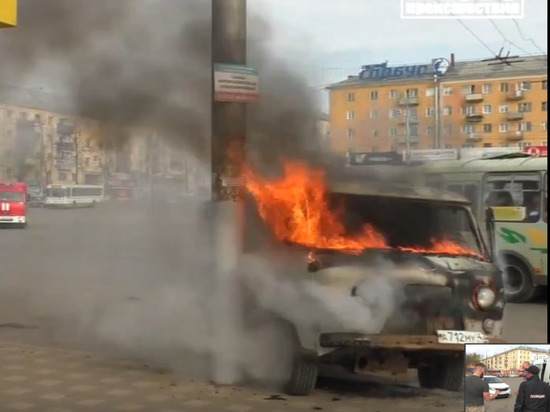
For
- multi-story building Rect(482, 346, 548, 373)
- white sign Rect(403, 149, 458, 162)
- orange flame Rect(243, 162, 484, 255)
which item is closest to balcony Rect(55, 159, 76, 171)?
orange flame Rect(243, 162, 484, 255)

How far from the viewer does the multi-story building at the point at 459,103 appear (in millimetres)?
4562

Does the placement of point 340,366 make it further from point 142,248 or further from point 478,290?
point 142,248

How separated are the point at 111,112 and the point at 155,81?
0.39m

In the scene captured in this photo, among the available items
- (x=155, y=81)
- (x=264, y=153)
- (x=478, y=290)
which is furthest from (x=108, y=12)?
(x=478, y=290)

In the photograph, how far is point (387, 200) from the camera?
15.1 ft

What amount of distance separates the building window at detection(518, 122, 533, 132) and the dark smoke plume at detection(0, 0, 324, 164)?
1409 mm

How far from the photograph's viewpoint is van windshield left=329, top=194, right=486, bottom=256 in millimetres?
4594

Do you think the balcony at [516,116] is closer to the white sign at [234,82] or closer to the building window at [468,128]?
the building window at [468,128]

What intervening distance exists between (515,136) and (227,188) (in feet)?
6.57

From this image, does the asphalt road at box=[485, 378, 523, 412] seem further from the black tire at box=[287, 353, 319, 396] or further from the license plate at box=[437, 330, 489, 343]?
the black tire at box=[287, 353, 319, 396]

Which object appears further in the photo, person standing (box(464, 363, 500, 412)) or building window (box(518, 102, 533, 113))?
building window (box(518, 102, 533, 113))

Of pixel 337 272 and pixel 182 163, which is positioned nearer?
pixel 337 272

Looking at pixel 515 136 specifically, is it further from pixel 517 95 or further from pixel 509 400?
pixel 509 400

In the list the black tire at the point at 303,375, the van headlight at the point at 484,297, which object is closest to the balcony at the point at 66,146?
the black tire at the point at 303,375
